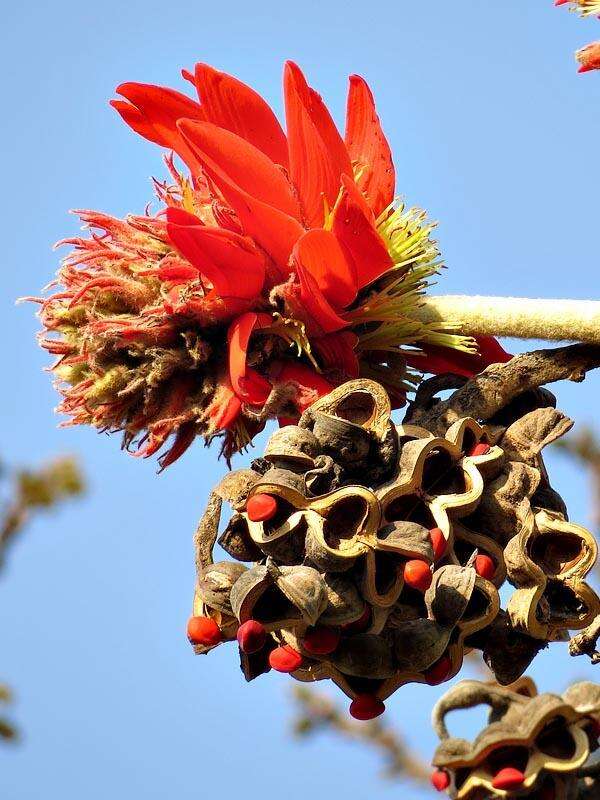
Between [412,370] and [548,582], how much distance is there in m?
0.82

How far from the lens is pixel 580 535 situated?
3.50 metres

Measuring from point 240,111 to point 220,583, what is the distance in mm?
1306

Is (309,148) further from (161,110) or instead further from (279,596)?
(279,596)

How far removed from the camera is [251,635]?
3.28 metres

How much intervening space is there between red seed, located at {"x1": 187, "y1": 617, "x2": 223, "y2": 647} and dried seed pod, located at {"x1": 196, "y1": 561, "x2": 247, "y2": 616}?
4cm

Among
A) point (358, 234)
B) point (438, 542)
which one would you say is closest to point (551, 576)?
point (438, 542)

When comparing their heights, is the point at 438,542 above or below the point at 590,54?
below

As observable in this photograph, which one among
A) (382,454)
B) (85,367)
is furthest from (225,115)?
(382,454)

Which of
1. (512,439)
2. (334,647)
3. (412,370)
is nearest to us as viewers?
(334,647)

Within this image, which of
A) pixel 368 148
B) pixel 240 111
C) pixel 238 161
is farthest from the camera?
pixel 368 148

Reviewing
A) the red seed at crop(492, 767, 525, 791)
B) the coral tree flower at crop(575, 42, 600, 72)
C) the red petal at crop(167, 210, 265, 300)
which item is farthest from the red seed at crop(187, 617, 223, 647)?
the coral tree flower at crop(575, 42, 600, 72)

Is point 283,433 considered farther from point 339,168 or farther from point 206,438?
point 339,168

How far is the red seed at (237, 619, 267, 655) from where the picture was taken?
328cm

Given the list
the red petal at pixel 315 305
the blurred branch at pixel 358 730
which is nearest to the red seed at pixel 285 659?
the red petal at pixel 315 305
